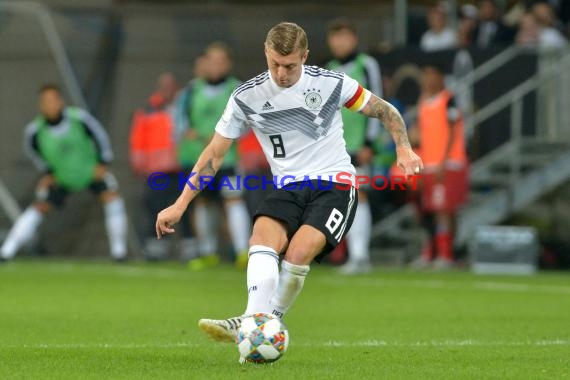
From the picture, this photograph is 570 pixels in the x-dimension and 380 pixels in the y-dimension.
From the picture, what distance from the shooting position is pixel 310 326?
33.0 ft

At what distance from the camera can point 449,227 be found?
1805 cm

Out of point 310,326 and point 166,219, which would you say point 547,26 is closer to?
point 310,326

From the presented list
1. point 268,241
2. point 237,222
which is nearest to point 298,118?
point 268,241

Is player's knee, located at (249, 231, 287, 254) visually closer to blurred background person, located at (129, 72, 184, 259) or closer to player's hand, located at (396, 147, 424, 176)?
player's hand, located at (396, 147, 424, 176)

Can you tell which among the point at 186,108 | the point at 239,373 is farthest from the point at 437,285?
the point at 239,373

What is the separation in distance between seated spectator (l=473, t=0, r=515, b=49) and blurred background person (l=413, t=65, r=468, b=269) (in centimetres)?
176

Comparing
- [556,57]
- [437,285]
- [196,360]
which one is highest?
[556,57]

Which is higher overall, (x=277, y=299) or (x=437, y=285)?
(x=277, y=299)

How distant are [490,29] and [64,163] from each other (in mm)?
6203

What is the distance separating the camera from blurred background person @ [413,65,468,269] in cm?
1780

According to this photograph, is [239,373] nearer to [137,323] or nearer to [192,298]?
[137,323]

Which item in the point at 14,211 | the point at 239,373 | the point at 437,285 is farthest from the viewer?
the point at 14,211

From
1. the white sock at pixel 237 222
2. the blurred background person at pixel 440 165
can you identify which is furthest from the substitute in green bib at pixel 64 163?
the blurred background person at pixel 440 165

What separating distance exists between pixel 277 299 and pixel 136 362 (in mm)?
887
